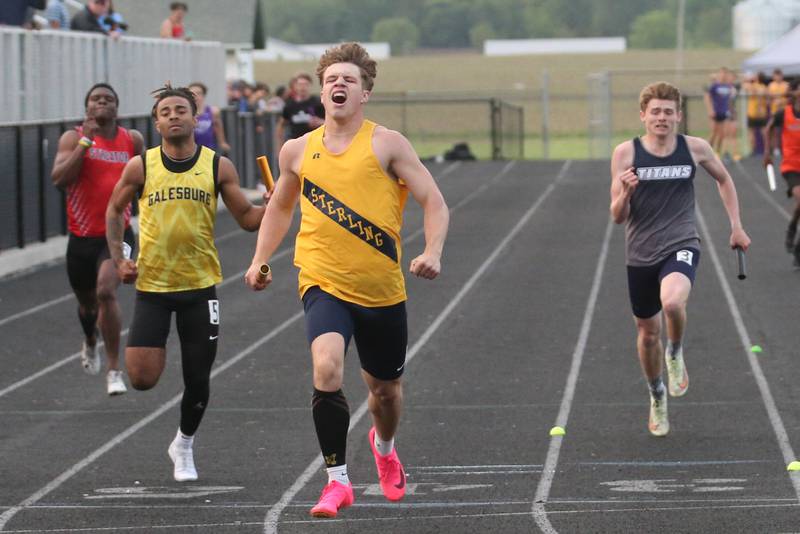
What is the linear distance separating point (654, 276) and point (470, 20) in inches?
6399

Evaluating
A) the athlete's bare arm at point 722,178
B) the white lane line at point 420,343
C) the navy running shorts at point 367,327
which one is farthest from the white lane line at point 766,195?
the navy running shorts at point 367,327

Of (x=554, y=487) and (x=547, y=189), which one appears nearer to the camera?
(x=554, y=487)

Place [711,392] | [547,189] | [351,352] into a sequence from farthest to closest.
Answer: [547,189]
[351,352]
[711,392]

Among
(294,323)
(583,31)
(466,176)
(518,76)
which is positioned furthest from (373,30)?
(294,323)

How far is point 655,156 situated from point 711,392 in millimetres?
2111

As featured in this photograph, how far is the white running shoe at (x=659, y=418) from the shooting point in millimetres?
9719

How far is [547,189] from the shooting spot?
30516 millimetres

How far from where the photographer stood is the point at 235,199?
878 cm

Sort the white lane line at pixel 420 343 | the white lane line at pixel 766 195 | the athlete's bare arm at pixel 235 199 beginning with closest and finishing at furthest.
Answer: the white lane line at pixel 420 343 → the athlete's bare arm at pixel 235 199 → the white lane line at pixel 766 195

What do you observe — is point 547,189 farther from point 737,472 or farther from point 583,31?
point 583,31

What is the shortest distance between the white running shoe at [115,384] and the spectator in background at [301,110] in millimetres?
12591

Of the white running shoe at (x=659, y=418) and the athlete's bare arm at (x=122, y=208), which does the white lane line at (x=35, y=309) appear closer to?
the athlete's bare arm at (x=122, y=208)

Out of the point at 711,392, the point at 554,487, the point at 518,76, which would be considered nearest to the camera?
the point at 554,487

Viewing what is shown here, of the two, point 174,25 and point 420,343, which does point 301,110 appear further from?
point 420,343
